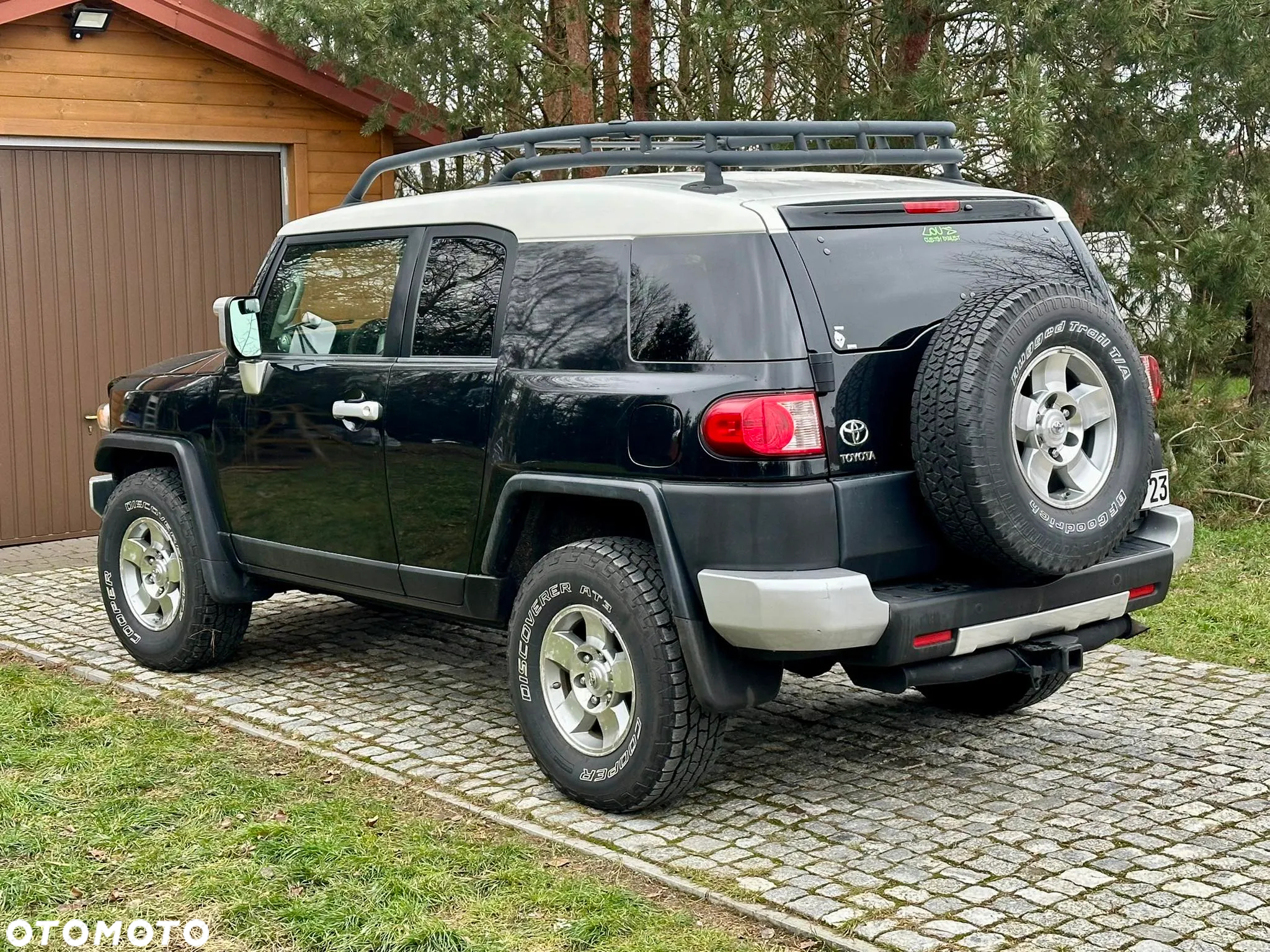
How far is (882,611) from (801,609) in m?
0.25

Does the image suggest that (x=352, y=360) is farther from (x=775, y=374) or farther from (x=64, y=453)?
(x=64, y=453)

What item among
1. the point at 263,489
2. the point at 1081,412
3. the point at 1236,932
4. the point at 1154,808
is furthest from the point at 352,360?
the point at 1236,932

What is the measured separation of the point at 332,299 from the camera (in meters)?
6.29

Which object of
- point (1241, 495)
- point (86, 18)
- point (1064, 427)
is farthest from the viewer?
point (1241, 495)

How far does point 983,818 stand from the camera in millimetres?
4969

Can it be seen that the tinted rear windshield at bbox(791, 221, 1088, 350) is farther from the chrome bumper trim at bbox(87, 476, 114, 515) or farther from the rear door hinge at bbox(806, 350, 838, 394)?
the chrome bumper trim at bbox(87, 476, 114, 515)

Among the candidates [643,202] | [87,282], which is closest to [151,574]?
[643,202]

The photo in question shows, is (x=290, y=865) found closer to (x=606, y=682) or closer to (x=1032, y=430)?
(x=606, y=682)

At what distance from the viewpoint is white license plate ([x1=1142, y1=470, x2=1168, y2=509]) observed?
5344 mm

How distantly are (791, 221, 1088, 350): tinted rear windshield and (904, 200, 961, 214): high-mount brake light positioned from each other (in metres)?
0.05

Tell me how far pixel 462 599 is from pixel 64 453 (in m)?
5.60

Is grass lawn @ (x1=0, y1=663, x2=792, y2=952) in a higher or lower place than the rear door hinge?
lower

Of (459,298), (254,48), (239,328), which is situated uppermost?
(254,48)

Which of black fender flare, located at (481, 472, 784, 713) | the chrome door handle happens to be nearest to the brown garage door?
the chrome door handle
